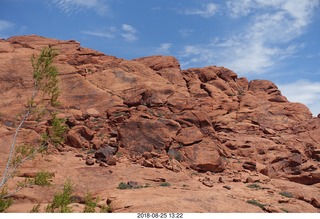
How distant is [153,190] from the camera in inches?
712

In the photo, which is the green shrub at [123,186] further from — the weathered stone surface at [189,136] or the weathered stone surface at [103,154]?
the weathered stone surface at [189,136]

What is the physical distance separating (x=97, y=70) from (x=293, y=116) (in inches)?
1197

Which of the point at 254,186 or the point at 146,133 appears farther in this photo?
the point at 146,133

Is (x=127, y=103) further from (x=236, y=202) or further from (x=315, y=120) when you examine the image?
(x=315, y=120)

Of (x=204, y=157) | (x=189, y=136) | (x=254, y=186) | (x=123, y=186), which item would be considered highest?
(x=189, y=136)

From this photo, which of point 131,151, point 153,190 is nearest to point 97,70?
point 131,151

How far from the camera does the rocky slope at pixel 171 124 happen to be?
2436 centimetres

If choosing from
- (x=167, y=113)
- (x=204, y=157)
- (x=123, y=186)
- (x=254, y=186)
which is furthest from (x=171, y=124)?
(x=123, y=186)

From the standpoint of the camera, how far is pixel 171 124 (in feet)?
94.4

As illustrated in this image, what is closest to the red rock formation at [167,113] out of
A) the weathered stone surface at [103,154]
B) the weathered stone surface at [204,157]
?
the weathered stone surface at [204,157]

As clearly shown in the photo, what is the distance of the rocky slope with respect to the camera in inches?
959

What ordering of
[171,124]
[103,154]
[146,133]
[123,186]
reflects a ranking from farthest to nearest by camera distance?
[171,124] → [146,133] → [103,154] → [123,186]

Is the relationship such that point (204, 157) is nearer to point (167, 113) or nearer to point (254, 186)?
point (254, 186)

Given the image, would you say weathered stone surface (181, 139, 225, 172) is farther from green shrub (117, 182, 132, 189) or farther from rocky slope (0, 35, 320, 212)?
green shrub (117, 182, 132, 189)
